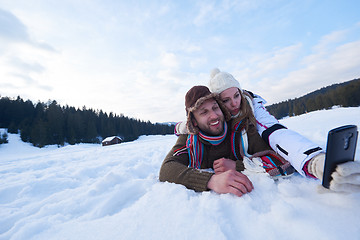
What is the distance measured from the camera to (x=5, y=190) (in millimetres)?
2416

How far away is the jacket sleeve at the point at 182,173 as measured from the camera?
1.51 metres

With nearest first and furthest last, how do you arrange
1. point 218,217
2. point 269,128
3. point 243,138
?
point 218,217
point 269,128
point 243,138

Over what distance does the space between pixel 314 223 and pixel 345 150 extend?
44 centimetres

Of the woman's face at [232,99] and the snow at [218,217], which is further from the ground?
the woman's face at [232,99]

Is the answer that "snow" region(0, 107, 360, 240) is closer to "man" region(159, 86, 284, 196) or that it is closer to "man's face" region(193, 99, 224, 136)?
"man" region(159, 86, 284, 196)

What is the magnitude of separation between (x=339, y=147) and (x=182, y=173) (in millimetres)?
1225

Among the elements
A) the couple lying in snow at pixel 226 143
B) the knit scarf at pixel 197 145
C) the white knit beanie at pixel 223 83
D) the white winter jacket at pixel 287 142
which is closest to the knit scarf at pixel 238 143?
the couple lying in snow at pixel 226 143

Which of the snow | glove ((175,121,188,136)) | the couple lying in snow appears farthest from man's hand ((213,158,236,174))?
glove ((175,121,188,136))

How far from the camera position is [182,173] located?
1.65 meters

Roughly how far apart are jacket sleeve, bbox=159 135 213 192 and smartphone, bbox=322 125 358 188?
877 mm

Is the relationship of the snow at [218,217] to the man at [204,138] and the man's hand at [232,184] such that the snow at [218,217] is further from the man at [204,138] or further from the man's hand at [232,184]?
the man at [204,138]

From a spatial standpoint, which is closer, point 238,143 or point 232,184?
point 232,184

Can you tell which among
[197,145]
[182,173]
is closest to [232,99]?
[197,145]

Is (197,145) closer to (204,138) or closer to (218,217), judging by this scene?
(204,138)
